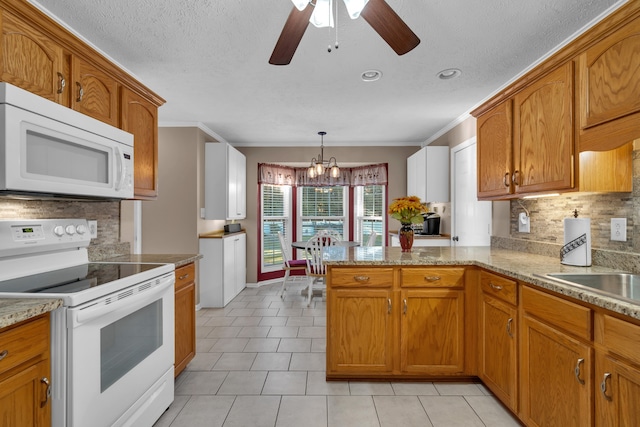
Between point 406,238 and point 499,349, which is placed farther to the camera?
point 406,238

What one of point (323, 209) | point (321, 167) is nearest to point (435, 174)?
point (321, 167)

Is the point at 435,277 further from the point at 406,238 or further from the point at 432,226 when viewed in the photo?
the point at 432,226

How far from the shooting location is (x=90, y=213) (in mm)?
2475

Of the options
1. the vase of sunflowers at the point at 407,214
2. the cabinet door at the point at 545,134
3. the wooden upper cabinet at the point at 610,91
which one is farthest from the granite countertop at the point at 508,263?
the wooden upper cabinet at the point at 610,91

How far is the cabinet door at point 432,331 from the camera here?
2.34 m

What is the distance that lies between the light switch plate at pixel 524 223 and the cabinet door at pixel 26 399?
306 centimetres

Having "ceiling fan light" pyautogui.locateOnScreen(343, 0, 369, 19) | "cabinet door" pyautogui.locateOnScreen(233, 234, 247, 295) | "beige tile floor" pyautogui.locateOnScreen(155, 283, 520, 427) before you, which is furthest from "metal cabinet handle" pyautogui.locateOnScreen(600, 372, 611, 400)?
"cabinet door" pyautogui.locateOnScreen(233, 234, 247, 295)

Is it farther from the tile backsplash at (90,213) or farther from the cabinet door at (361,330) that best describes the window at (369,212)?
the tile backsplash at (90,213)

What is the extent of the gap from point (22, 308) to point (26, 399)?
32 cm

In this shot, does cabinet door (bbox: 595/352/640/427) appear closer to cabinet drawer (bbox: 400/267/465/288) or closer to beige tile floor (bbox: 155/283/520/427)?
beige tile floor (bbox: 155/283/520/427)

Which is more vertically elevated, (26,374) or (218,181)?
(218,181)

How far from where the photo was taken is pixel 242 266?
522cm

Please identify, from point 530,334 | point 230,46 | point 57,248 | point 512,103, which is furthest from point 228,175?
point 530,334

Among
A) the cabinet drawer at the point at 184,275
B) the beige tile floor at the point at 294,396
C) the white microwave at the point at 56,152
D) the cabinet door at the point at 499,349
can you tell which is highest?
the white microwave at the point at 56,152
